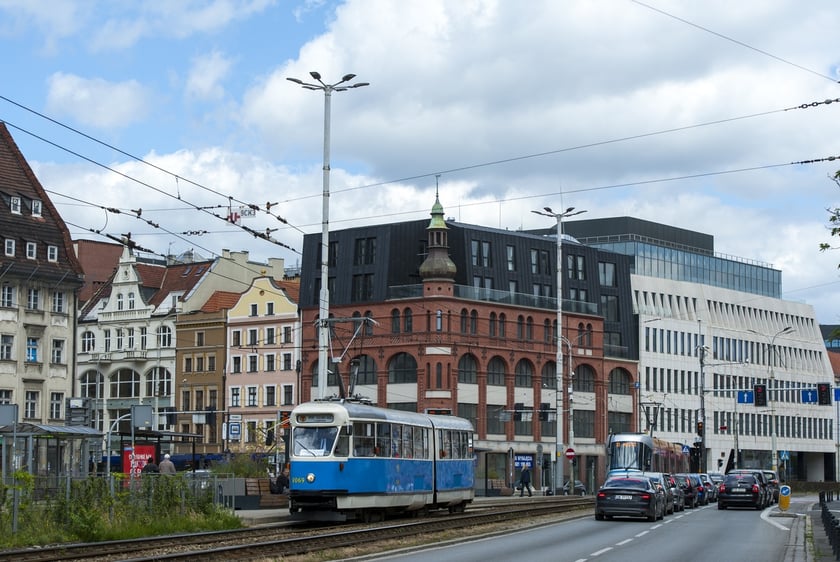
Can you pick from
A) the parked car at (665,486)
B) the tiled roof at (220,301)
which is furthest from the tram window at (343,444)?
the tiled roof at (220,301)

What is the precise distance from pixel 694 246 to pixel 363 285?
41133 millimetres

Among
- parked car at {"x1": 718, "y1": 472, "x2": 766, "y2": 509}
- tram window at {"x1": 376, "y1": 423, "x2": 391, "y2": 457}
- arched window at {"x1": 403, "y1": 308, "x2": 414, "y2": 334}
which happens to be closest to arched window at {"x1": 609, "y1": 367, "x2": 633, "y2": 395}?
arched window at {"x1": 403, "y1": 308, "x2": 414, "y2": 334}

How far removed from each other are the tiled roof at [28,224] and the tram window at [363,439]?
125 feet

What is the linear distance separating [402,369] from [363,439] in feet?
200

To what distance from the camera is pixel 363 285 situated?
104 metres

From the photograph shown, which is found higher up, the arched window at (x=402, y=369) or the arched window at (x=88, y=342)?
the arched window at (x=88, y=342)

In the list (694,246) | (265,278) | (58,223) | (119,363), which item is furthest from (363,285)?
(694,246)

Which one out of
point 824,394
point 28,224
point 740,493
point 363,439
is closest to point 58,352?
point 28,224

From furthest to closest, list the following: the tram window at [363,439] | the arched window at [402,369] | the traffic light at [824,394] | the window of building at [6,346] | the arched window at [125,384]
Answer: the arched window at [125,384], the arched window at [402,369], the window of building at [6,346], the traffic light at [824,394], the tram window at [363,439]

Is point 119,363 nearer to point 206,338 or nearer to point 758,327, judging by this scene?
point 206,338

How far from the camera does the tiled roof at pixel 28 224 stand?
73438mm

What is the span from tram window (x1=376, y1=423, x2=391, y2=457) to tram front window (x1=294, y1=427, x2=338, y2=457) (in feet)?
6.22

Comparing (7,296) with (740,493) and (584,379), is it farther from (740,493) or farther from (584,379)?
(584,379)

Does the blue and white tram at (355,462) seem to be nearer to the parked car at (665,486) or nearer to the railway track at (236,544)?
the railway track at (236,544)
